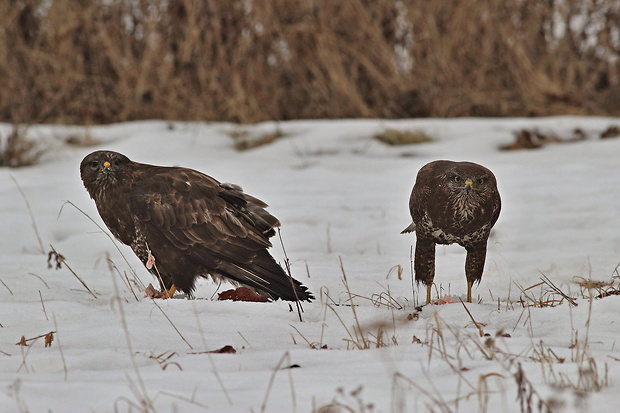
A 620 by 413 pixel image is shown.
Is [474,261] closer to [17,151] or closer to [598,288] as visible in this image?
[598,288]

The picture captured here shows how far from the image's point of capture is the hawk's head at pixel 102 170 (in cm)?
486

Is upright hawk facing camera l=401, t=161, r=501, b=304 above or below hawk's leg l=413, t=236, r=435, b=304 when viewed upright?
above

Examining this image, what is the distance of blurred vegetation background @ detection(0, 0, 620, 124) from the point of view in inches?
441

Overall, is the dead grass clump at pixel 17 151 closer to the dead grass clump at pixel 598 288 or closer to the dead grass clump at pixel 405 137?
the dead grass clump at pixel 405 137

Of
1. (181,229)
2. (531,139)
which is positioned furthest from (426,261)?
(531,139)

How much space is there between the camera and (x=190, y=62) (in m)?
11.5

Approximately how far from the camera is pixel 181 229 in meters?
4.75

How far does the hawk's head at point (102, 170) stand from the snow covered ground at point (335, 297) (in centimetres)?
46

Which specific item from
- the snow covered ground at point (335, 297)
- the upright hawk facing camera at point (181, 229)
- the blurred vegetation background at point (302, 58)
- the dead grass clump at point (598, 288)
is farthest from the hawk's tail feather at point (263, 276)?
the blurred vegetation background at point (302, 58)

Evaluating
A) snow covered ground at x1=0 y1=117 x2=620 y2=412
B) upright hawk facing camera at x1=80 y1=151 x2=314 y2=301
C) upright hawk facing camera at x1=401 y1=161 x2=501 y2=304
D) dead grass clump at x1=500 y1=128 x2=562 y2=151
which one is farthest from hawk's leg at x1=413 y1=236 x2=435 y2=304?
dead grass clump at x1=500 y1=128 x2=562 y2=151

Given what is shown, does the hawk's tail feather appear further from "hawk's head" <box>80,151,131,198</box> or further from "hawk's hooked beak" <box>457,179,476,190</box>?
"hawk's hooked beak" <box>457,179,476,190</box>

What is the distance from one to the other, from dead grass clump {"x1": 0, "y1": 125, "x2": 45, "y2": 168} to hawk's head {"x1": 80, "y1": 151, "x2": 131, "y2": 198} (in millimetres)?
5258

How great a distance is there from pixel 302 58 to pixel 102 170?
6930 mm

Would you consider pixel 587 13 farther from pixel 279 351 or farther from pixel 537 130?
pixel 279 351
